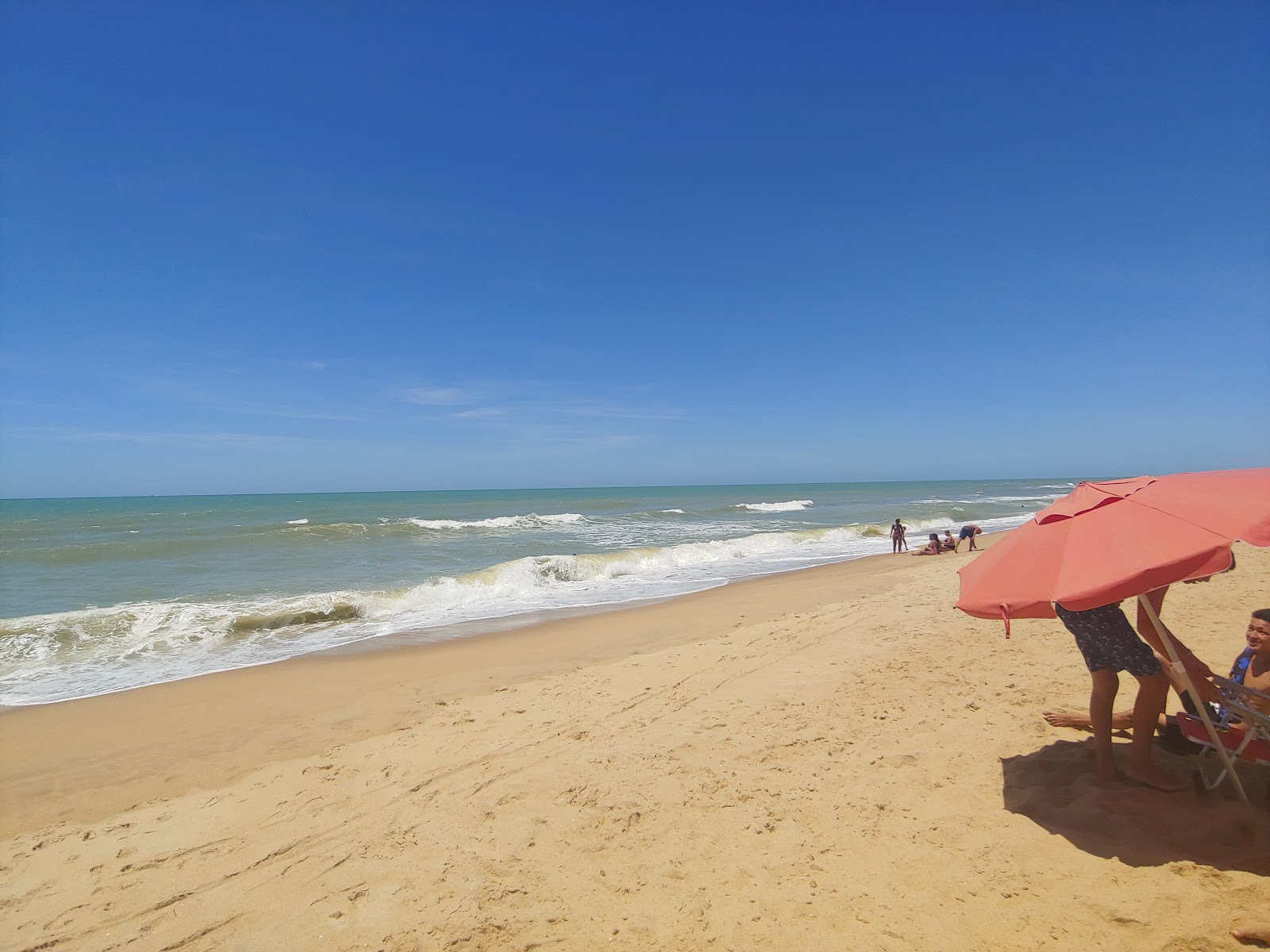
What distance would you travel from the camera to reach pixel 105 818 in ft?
15.8

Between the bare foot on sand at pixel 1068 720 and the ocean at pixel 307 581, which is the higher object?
the bare foot on sand at pixel 1068 720

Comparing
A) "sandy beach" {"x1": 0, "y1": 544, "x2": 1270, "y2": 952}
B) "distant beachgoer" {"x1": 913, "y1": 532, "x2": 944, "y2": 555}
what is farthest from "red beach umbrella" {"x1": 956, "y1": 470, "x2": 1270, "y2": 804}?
"distant beachgoer" {"x1": 913, "y1": 532, "x2": 944, "y2": 555}

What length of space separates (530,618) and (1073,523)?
10.1 meters

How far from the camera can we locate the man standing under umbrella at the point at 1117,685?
11.6 feet

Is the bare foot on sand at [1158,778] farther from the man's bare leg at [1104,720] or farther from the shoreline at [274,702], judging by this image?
the shoreline at [274,702]

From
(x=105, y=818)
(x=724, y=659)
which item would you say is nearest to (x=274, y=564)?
(x=105, y=818)

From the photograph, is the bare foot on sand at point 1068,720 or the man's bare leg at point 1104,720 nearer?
the man's bare leg at point 1104,720

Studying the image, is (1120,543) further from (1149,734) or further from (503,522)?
(503,522)

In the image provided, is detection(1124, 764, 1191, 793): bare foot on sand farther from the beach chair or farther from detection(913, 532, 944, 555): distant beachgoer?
detection(913, 532, 944, 555): distant beachgoer

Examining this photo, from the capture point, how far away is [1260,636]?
3.56m

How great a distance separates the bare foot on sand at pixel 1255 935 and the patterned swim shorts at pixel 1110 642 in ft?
4.24

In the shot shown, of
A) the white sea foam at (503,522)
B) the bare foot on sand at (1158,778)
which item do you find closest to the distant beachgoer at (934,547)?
the bare foot on sand at (1158,778)

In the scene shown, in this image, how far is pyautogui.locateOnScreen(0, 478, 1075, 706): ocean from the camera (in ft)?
32.9

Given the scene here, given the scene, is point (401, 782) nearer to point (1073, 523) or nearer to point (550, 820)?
point (550, 820)
